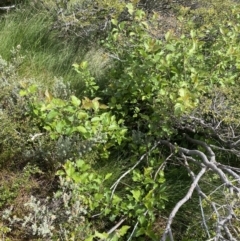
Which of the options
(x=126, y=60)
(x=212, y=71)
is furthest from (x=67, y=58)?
(x=212, y=71)

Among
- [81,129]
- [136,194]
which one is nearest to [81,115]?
[81,129]

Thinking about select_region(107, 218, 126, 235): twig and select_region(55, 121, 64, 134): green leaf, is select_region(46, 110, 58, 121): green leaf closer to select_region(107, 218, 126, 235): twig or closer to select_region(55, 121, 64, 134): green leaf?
select_region(55, 121, 64, 134): green leaf

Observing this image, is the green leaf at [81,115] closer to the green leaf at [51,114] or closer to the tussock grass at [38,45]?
the green leaf at [51,114]

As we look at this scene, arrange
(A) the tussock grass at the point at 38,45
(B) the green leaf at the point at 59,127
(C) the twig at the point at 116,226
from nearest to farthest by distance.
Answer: (C) the twig at the point at 116,226 → (B) the green leaf at the point at 59,127 → (A) the tussock grass at the point at 38,45

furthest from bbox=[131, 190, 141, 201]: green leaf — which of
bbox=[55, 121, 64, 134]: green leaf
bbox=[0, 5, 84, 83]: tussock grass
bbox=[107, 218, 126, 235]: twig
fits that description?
bbox=[0, 5, 84, 83]: tussock grass

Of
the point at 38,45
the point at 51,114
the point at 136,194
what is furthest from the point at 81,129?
the point at 38,45

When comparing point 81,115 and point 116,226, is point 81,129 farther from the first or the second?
point 116,226

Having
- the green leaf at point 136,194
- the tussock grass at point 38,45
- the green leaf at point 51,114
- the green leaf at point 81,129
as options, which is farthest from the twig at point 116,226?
the tussock grass at point 38,45

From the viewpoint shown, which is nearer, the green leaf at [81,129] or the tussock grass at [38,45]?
the green leaf at [81,129]

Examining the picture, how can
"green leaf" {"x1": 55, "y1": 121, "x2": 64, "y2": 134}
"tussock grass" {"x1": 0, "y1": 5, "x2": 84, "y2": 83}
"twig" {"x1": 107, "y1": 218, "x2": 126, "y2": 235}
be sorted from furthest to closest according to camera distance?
1. "tussock grass" {"x1": 0, "y1": 5, "x2": 84, "y2": 83}
2. "green leaf" {"x1": 55, "y1": 121, "x2": 64, "y2": 134}
3. "twig" {"x1": 107, "y1": 218, "x2": 126, "y2": 235}

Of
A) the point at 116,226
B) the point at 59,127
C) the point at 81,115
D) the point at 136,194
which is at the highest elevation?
the point at 81,115

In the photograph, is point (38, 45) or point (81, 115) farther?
point (38, 45)

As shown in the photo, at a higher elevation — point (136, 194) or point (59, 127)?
point (59, 127)

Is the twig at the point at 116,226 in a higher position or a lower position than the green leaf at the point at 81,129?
lower
